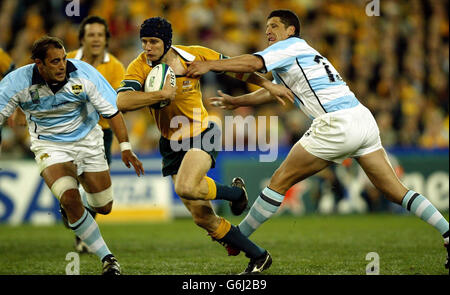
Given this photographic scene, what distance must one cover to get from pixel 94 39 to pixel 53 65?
2496 mm

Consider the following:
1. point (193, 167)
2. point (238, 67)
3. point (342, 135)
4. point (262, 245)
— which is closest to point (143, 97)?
point (193, 167)

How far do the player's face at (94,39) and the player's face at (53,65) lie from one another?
233 centimetres

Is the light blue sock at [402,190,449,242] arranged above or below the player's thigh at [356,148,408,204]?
below

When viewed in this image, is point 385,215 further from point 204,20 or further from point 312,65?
point 312,65

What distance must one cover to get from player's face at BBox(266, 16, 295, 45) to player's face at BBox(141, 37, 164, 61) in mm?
1049

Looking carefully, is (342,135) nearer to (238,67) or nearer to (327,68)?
(327,68)

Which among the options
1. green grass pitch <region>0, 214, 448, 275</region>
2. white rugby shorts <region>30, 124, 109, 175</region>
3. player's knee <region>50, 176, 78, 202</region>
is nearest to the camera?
player's knee <region>50, 176, 78, 202</region>

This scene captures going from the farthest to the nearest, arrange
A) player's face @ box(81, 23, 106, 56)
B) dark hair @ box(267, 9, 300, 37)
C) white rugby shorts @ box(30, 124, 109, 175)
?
player's face @ box(81, 23, 106, 56), white rugby shorts @ box(30, 124, 109, 175), dark hair @ box(267, 9, 300, 37)

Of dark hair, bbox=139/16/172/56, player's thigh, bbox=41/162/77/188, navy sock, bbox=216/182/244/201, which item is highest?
dark hair, bbox=139/16/172/56

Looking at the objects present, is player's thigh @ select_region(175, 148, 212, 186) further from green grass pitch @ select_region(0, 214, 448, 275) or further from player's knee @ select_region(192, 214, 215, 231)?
green grass pitch @ select_region(0, 214, 448, 275)

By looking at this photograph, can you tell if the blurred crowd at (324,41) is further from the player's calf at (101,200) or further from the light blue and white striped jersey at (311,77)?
the light blue and white striped jersey at (311,77)

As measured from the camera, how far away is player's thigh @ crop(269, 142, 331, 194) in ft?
20.2

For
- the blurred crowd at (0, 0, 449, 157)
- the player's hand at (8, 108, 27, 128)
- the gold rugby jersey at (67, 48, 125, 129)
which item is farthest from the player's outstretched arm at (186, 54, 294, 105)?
the blurred crowd at (0, 0, 449, 157)

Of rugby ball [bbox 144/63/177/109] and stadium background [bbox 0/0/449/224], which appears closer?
rugby ball [bbox 144/63/177/109]
